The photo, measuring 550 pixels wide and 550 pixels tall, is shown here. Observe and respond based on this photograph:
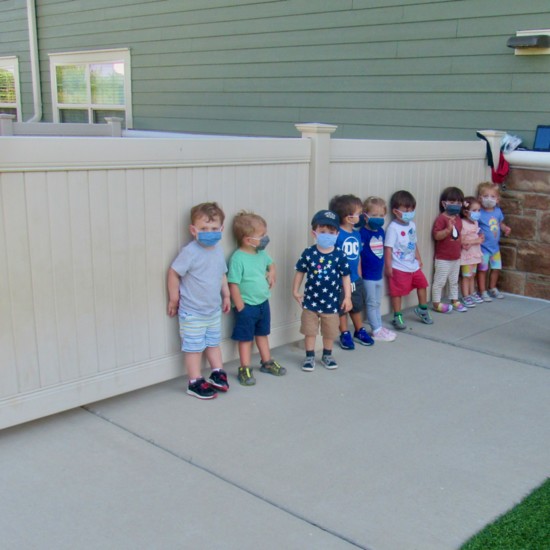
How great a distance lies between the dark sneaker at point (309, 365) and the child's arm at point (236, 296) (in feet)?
2.13

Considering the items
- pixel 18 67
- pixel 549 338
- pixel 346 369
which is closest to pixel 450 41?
pixel 549 338

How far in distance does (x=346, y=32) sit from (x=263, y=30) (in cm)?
149

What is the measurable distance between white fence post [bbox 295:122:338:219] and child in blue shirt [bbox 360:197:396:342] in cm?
53

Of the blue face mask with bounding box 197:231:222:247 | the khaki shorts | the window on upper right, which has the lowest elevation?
the khaki shorts

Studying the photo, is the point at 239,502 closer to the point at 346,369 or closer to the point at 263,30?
the point at 346,369

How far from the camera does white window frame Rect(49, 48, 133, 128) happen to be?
1154cm

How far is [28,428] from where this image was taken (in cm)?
371

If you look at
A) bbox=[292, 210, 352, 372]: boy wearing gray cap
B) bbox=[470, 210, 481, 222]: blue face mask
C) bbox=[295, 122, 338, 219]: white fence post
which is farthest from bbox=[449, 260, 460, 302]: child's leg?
bbox=[292, 210, 352, 372]: boy wearing gray cap

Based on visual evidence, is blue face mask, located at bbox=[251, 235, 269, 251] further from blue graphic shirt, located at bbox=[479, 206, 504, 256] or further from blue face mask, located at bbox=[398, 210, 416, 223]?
blue graphic shirt, located at bbox=[479, 206, 504, 256]

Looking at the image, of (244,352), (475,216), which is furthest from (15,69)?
(244,352)

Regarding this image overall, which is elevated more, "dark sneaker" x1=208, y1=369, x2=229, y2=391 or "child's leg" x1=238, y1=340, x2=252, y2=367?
"child's leg" x1=238, y1=340, x2=252, y2=367

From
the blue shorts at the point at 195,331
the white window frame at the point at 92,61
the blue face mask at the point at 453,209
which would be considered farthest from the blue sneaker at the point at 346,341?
the white window frame at the point at 92,61

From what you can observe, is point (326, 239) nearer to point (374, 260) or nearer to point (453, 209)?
point (374, 260)

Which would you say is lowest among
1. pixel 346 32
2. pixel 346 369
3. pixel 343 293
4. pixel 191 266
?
pixel 346 369
